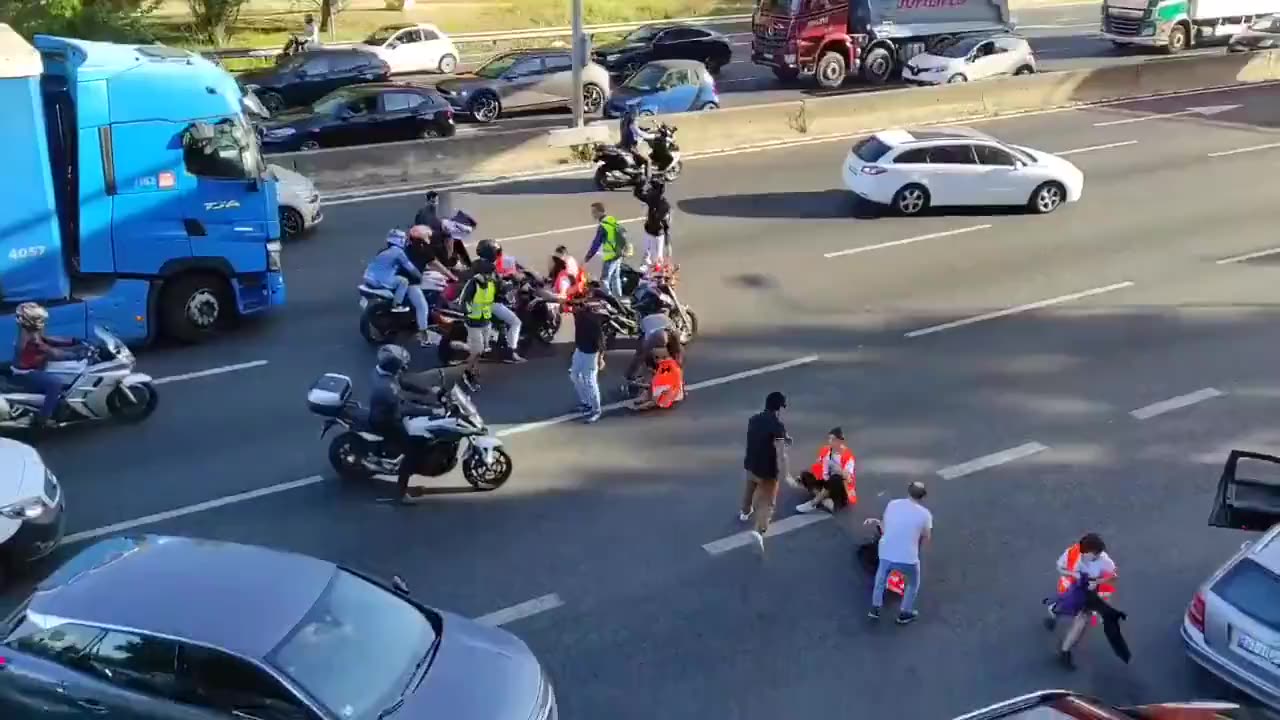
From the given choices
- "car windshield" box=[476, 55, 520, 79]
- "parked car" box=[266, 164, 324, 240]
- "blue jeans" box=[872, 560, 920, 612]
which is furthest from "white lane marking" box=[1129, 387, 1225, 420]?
"car windshield" box=[476, 55, 520, 79]

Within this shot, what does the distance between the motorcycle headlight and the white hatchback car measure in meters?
14.2

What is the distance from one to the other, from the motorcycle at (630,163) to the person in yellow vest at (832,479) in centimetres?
1122

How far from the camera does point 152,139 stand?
14.7 metres

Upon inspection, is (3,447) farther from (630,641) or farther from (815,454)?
(815,454)

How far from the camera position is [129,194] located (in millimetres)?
14641

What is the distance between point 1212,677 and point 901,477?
12.0 ft

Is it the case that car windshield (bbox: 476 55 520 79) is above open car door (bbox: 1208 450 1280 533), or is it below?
above

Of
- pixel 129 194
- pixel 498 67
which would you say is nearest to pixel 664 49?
pixel 498 67

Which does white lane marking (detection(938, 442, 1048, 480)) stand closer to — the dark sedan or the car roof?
the car roof

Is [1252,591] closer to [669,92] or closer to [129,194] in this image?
[129,194]

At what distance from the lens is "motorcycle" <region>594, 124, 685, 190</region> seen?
22.2 m

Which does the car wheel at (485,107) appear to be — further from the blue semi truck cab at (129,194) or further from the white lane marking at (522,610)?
the white lane marking at (522,610)

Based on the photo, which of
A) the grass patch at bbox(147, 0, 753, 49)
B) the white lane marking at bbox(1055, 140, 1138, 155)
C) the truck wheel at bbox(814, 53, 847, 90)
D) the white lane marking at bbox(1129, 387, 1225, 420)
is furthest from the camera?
the grass patch at bbox(147, 0, 753, 49)

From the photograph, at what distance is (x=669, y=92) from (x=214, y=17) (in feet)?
58.2
